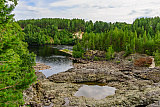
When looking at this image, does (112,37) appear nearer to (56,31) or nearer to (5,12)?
(5,12)

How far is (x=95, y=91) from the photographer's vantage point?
37.7 m

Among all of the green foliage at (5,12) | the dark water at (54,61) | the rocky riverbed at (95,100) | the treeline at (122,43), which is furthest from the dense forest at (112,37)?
the green foliage at (5,12)

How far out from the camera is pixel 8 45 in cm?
1314

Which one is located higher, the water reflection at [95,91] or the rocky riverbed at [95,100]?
the rocky riverbed at [95,100]

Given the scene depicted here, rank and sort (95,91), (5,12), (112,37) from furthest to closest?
(112,37)
(95,91)
(5,12)

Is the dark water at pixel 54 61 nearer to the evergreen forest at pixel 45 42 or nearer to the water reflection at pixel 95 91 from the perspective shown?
the evergreen forest at pixel 45 42

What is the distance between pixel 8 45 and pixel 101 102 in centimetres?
2318

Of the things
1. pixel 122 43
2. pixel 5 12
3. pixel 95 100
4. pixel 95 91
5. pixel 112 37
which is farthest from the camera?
pixel 112 37

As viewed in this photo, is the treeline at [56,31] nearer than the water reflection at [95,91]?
No

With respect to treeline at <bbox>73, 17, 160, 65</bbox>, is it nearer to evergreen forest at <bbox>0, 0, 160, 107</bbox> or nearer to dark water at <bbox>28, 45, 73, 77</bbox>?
evergreen forest at <bbox>0, 0, 160, 107</bbox>

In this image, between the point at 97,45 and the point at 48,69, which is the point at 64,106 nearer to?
the point at 48,69

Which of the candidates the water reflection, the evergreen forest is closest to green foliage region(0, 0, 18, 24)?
the evergreen forest

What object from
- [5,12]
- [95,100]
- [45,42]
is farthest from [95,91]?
[45,42]

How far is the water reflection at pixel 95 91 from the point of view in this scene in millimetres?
35219
